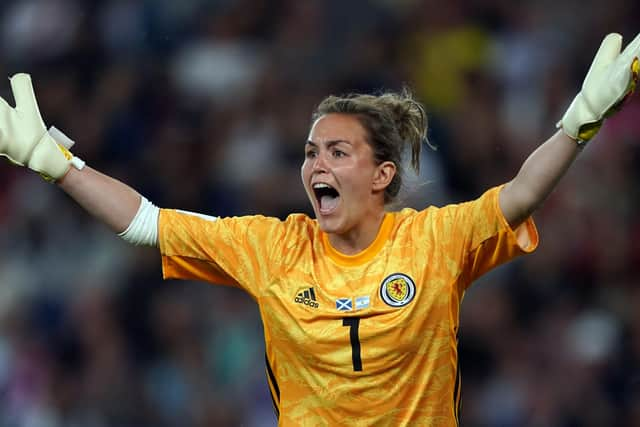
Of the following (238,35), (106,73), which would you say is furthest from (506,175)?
(106,73)

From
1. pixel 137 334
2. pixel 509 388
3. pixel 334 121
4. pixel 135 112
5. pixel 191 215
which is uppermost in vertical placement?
pixel 135 112

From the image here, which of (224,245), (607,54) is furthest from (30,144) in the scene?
(607,54)

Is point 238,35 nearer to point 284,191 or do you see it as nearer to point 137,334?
point 284,191

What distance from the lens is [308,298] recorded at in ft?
13.1

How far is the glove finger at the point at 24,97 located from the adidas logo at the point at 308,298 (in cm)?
106

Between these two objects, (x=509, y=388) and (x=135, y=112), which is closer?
(x=509, y=388)

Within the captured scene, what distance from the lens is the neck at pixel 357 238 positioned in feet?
13.6

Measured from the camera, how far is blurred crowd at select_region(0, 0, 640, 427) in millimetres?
6680

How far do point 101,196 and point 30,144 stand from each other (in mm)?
287

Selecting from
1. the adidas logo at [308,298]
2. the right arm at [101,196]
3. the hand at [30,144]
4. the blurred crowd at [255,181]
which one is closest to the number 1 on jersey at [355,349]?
the adidas logo at [308,298]

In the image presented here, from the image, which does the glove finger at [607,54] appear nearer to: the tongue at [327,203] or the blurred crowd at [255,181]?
the tongue at [327,203]

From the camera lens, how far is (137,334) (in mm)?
7293

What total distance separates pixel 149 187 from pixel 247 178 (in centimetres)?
65

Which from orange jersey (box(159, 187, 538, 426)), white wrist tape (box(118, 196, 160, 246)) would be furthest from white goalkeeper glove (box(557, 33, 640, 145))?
white wrist tape (box(118, 196, 160, 246))
